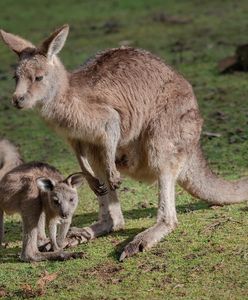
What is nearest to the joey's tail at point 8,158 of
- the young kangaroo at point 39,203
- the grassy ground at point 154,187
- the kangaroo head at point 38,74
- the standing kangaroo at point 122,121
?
the grassy ground at point 154,187

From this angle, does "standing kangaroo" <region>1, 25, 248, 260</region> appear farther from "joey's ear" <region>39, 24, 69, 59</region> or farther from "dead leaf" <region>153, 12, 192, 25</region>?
"dead leaf" <region>153, 12, 192, 25</region>

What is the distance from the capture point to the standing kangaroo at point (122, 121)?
6.40 m

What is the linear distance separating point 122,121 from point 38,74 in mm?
733

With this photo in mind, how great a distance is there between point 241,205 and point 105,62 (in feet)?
5.01

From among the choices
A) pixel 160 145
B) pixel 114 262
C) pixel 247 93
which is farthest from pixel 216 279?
pixel 247 93

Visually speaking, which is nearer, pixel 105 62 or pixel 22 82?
pixel 22 82

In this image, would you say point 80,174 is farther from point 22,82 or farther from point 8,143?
point 8,143

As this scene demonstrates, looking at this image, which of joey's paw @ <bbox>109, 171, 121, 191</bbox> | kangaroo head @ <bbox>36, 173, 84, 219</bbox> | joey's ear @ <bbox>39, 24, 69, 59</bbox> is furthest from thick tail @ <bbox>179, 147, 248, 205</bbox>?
joey's ear @ <bbox>39, 24, 69, 59</bbox>

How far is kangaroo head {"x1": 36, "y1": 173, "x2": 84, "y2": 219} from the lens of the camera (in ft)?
20.6

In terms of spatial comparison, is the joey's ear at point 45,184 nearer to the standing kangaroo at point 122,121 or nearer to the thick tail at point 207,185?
the standing kangaroo at point 122,121

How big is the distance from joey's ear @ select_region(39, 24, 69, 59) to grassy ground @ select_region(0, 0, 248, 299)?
1.41 m

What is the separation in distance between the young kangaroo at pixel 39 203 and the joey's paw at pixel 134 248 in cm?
35

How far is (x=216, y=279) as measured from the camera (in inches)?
219

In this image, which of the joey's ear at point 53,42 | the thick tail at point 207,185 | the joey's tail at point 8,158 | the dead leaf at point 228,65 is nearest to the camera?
the joey's ear at point 53,42
